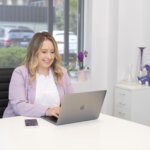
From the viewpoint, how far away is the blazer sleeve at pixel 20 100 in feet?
A: 7.06

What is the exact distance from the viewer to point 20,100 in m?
2.25

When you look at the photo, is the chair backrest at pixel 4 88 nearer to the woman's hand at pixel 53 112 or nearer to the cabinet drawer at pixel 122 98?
the woman's hand at pixel 53 112

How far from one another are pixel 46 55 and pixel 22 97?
409 millimetres

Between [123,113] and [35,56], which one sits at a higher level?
[35,56]

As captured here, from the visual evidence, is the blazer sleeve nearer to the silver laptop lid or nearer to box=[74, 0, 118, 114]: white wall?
the silver laptop lid

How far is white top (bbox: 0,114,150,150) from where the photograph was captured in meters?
1.54

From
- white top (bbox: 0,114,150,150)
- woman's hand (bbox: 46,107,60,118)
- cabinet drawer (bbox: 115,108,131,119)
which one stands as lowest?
cabinet drawer (bbox: 115,108,131,119)

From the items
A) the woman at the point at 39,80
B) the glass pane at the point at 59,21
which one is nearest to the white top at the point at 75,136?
the woman at the point at 39,80

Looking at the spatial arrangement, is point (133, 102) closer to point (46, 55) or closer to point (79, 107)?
point (46, 55)

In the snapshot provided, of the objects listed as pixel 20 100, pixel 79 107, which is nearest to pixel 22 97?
pixel 20 100

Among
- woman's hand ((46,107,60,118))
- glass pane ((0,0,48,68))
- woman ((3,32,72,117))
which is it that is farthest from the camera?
glass pane ((0,0,48,68))

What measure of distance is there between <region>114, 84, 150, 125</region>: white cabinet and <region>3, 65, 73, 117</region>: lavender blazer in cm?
159

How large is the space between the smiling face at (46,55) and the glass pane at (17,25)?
1.22 metres

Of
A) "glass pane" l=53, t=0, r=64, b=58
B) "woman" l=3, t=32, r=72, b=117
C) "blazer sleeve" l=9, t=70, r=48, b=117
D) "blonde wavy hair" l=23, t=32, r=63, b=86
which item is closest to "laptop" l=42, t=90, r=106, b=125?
"blazer sleeve" l=9, t=70, r=48, b=117
